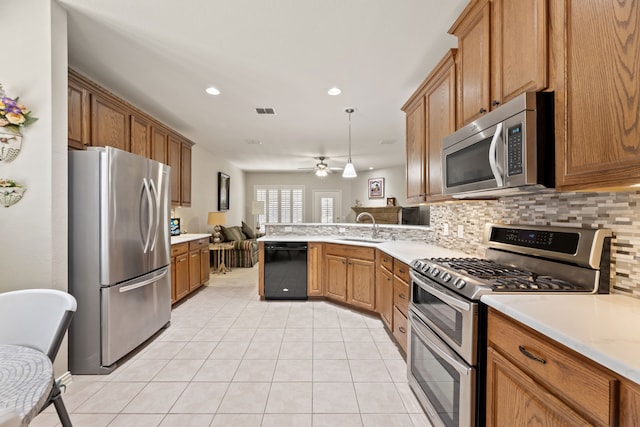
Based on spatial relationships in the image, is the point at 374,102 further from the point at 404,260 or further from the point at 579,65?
the point at 579,65

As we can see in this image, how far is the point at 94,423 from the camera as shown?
1.69 m

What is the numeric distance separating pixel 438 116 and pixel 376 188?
6.80 m

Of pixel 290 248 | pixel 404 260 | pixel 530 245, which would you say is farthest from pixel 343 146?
pixel 530 245

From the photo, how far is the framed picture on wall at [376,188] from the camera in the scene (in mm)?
8895

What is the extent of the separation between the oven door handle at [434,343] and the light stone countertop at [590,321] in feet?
1.14

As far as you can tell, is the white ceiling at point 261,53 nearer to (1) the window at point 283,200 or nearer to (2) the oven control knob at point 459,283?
(2) the oven control knob at point 459,283

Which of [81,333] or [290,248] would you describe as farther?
[290,248]

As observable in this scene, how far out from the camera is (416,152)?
2707mm

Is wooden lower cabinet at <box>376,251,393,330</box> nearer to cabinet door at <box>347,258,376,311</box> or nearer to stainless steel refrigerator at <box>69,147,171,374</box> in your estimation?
cabinet door at <box>347,258,376,311</box>

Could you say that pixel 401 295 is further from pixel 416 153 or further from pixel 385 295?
pixel 416 153

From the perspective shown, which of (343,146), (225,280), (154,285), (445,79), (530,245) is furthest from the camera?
(343,146)

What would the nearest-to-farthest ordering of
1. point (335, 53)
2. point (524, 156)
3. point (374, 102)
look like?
point (524, 156) → point (335, 53) → point (374, 102)

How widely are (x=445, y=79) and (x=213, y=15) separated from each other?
172cm

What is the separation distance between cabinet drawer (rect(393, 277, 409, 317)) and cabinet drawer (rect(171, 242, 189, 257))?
2.71m
